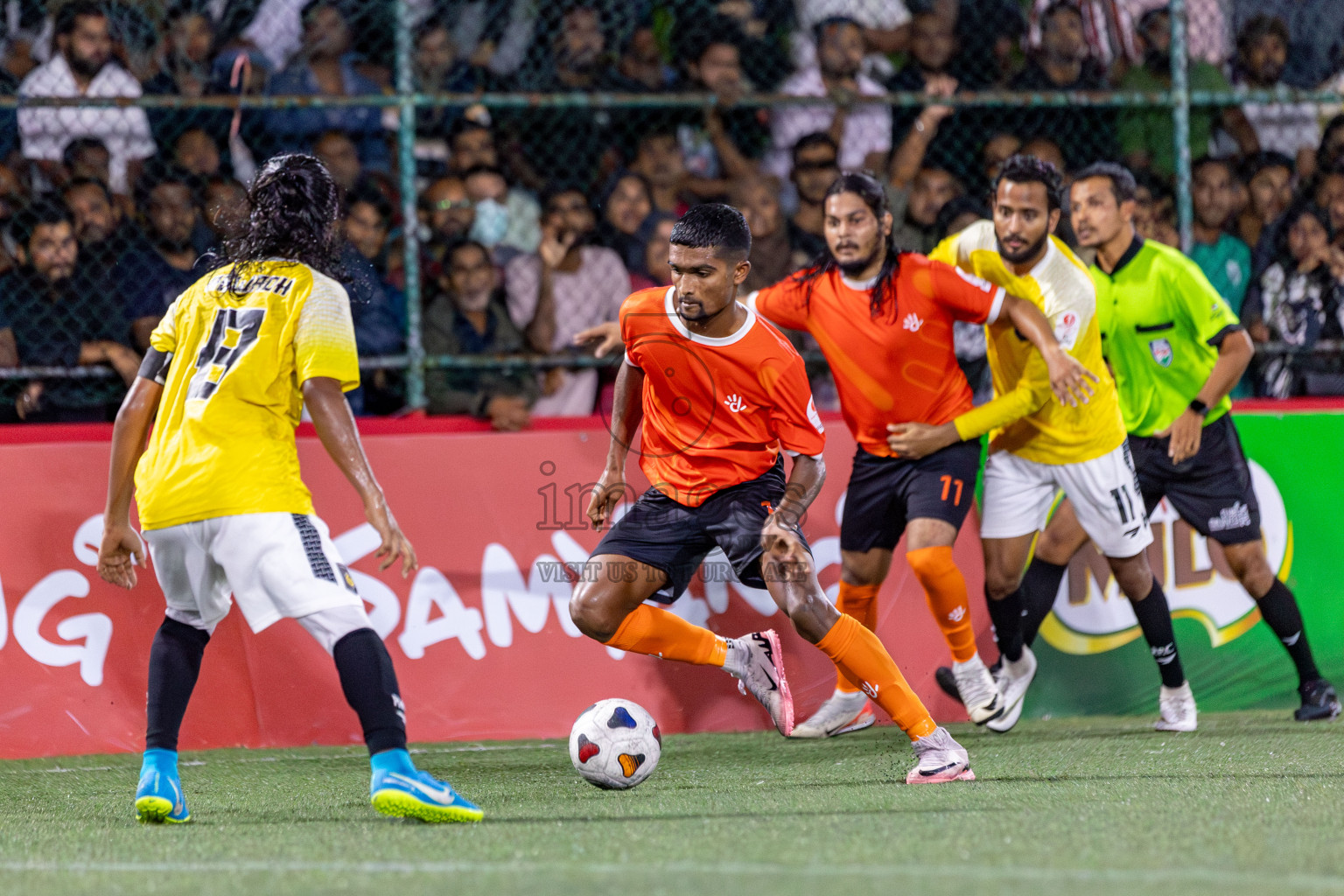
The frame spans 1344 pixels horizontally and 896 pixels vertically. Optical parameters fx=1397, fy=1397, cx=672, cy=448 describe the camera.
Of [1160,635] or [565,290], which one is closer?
[1160,635]

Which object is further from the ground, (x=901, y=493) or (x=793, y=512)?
(x=793, y=512)

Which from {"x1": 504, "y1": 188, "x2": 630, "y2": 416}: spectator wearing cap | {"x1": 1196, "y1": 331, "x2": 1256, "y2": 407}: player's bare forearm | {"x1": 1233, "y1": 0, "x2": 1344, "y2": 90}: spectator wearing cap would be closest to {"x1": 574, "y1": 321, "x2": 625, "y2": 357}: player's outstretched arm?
{"x1": 504, "y1": 188, "x2": 630, "y2": 416}: spectator wearing cap

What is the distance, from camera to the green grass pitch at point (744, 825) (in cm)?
291

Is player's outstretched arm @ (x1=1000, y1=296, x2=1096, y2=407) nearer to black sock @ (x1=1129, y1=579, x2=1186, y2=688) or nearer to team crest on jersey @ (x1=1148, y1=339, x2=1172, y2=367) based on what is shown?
team crest on jersey @ (x1=1148, y1=339, x2=1172, y2=367)

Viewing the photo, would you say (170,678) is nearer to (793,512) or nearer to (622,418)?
(622,418)

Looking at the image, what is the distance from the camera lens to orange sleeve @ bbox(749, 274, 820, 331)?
5.58 m

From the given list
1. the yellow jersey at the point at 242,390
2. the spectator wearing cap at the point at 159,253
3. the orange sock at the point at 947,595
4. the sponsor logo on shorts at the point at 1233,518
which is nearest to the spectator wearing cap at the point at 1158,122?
the sponsor logo on shorts at the point at 1233,518

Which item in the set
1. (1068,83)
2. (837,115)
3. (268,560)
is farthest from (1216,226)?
(268,560)

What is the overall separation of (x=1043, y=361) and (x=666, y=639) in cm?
190

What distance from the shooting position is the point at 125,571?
13.5 ft

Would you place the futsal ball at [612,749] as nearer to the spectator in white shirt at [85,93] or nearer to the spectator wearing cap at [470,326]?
the spectator wearing cap at [470,326]

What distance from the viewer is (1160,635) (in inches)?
228

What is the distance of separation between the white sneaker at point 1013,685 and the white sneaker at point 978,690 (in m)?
0.16

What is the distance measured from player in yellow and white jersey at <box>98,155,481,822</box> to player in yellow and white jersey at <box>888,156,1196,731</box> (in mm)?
2745
